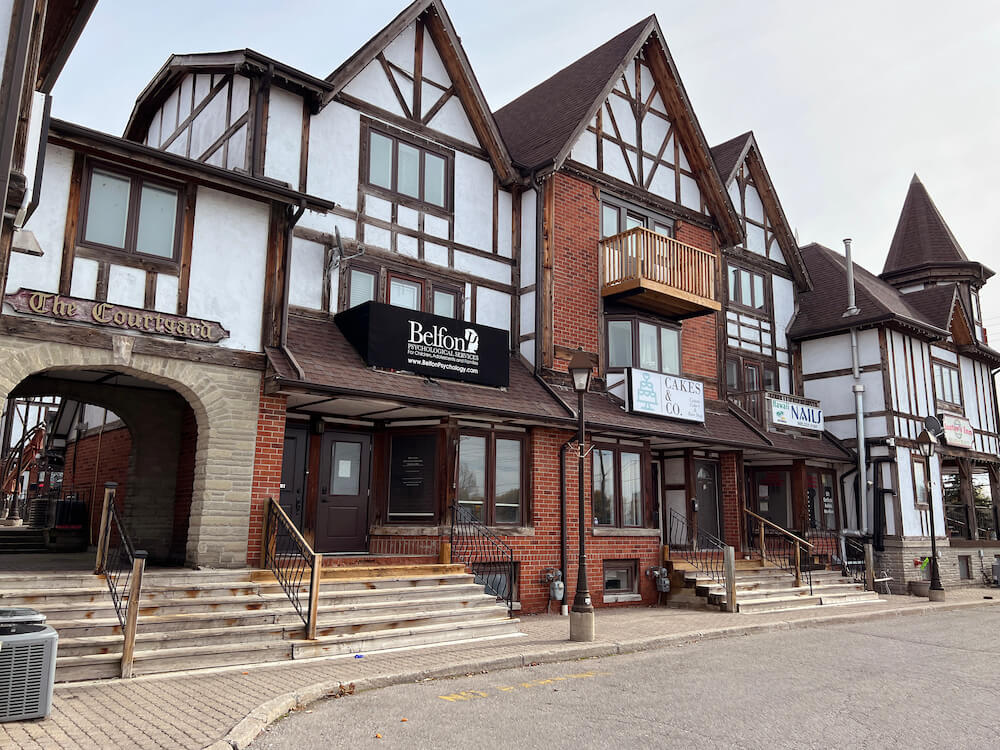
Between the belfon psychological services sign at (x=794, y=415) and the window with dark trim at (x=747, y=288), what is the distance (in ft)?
11.0

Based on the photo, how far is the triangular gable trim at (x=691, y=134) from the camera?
20.6 meters

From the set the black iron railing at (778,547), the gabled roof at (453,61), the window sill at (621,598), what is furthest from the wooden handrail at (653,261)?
the window sill at (621,598)

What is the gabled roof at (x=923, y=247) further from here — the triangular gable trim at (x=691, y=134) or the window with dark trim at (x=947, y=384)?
the triangular gable trim at (x=691, y=134)

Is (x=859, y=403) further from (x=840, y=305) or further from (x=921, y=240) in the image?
(x=921, y=240)

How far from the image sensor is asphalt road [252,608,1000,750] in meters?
6.84

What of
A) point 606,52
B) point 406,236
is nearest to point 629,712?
point 406,236

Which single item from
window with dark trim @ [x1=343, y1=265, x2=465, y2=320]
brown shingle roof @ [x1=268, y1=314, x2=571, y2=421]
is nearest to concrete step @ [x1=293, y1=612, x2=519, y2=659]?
brown shingle roof @ [x1=268, y1=314, x2=571, y2=421]

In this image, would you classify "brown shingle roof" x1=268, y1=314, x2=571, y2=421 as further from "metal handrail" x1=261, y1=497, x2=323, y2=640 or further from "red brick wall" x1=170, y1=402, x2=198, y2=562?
"red brick wall" x1=170, y1=402, x2=198, y2=562

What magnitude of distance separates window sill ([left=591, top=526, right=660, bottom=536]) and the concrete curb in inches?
148

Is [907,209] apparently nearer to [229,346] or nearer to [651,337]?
[651,337]

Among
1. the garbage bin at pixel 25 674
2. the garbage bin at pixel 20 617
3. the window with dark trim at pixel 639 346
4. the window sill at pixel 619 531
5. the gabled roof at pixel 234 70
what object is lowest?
the garbage bin at pixel 25 674

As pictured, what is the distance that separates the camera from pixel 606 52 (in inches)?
837

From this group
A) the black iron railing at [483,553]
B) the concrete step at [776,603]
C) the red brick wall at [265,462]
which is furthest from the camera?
the concrete step at [776,603]

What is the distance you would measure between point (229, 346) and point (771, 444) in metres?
13.8
